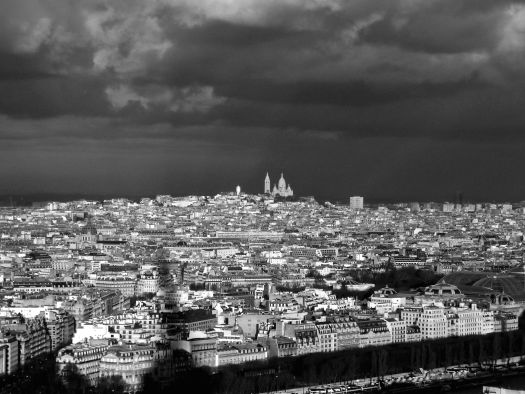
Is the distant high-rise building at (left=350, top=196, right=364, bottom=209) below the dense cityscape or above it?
above

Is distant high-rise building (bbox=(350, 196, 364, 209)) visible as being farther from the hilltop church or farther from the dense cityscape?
the dense cityscape

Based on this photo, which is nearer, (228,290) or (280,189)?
(228,290)

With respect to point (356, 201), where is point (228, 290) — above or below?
below

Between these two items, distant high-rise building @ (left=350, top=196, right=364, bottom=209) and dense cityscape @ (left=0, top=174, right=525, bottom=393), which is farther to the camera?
distant high-rise building @ (left=350, top=196, right=364, bottom=209)

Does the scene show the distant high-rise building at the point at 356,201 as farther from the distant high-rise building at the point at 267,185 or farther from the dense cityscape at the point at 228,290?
the dense cityscape at the point at 228,290

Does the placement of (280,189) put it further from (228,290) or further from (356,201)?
(228,290)

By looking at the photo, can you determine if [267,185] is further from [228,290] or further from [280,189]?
[228,290]

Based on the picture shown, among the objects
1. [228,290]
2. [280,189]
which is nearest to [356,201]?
[280,189]

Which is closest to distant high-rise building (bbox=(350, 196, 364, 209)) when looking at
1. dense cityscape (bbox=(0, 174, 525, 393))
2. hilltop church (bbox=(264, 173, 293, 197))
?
hilltop church (bbox=(264, 173, 293, 197))

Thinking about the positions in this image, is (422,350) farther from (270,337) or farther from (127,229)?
(127,229)

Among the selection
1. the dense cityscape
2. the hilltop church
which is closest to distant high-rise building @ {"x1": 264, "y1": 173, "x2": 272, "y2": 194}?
the hilltop church
